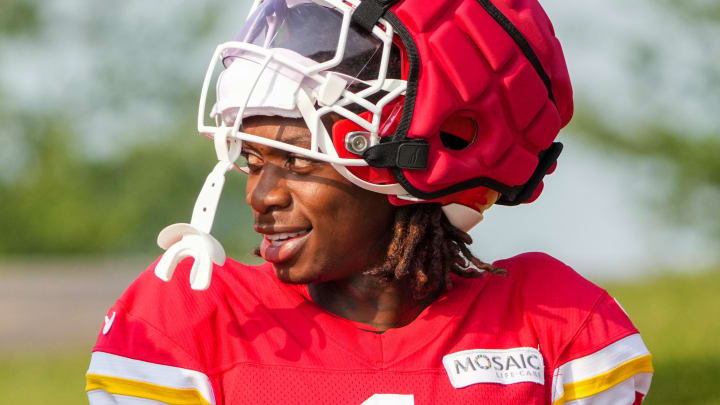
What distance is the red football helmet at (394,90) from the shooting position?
254cm

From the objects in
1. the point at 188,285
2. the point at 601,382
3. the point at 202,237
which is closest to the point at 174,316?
the point at 188,285

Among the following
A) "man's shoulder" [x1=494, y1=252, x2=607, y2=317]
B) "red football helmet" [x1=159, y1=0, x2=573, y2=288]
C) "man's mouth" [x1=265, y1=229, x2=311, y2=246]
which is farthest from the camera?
"man's shoulder" [x1=494, y1=252, x2=607, y2=317]

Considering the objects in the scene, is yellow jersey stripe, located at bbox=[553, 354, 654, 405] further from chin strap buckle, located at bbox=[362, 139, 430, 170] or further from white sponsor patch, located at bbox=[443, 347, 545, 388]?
chin strap buckle, located at bbox=[362, 139, 430, 170]

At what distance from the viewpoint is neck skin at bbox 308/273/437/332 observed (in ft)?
9.12

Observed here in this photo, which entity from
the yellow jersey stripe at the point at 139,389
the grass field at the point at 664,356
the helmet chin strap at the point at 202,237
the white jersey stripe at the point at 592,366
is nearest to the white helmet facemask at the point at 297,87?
the helmet chin strap at the point at 202,237

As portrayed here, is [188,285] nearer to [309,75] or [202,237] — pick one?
[202,237]

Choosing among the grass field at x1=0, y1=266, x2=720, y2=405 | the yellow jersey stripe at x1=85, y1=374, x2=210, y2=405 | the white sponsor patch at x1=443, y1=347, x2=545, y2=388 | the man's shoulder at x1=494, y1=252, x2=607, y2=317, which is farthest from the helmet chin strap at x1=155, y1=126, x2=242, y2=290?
the grass field at x1=0, y1=266, x2=720, y2=405

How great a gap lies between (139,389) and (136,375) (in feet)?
0.11

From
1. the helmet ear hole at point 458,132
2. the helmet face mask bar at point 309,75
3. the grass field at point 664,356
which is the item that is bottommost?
the grass field at point 664,356

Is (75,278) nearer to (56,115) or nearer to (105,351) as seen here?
(56,115)

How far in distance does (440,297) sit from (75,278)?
1348cm

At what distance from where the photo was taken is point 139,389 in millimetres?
2443

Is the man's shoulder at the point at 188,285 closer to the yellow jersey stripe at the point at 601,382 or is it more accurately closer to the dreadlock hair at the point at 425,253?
the dreadlock hair at the point at 425,253

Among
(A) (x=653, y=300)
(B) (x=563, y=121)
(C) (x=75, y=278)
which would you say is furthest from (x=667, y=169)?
(C) (x=75, y=278)
